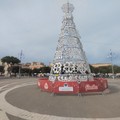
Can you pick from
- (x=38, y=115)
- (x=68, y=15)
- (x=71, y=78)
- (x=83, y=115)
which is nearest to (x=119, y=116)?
(x=83, y=115)

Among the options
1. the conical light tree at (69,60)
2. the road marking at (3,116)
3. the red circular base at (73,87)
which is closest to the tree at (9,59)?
the conical light tree at (69,60)

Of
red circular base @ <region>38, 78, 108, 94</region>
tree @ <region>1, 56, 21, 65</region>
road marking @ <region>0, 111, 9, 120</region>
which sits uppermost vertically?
tree @ <region>1, 56, 21, 65</region>

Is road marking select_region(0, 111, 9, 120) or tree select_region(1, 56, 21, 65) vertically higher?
tree select_region(1, 56, 21, 65)

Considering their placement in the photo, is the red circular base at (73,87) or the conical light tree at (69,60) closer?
the red circular base at (73,87)

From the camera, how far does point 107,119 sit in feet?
36.9

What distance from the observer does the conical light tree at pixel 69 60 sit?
99.7ft

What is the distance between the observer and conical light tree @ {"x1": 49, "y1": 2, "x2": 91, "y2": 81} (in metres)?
30.4

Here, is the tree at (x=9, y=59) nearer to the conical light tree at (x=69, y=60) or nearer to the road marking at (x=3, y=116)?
the conical light tree at (x=69, y=60)

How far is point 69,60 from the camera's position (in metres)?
31.0

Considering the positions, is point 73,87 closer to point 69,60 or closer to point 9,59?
point 69,60

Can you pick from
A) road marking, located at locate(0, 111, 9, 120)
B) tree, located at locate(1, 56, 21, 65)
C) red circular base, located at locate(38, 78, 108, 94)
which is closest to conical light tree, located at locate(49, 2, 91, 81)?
red circular base, located at locate(38, 78, 108, 94)

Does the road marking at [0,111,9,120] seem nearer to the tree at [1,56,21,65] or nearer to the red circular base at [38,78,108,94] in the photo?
the red circular base at [38,78,108,94]

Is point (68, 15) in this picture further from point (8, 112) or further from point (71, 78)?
point (8, 112)

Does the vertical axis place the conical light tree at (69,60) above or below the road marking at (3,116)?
above
